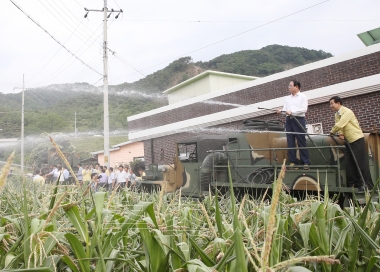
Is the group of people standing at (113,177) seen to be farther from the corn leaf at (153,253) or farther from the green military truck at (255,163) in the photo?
the corn leaf at (153,253)

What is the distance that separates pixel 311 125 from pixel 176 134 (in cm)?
754

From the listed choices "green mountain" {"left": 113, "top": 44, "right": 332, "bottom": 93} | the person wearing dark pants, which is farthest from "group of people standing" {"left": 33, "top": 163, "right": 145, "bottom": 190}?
"green mountain" {"left": 113, "top": 44, "right": 332, "bottom": 93}

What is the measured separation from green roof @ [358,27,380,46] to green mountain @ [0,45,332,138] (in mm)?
17058

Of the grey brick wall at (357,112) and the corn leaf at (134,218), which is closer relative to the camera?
the corn leaf at (134,218)

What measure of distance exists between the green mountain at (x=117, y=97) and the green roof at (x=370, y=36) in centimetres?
1706

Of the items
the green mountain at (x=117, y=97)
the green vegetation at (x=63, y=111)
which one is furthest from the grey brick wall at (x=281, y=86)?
the green vegetation at (x=63, y=111)

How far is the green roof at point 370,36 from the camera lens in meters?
16.1

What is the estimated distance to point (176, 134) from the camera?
19.8 m

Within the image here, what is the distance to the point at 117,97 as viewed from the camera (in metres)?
40.0

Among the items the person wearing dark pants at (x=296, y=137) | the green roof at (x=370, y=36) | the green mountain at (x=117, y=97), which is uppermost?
the green mountain at (x=117, y=97)

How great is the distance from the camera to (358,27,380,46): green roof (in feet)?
53.0

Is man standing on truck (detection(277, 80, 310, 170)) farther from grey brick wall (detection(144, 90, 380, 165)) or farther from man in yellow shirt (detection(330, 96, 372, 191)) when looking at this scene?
grey brick wall (detection(144, 90, 380, 165))

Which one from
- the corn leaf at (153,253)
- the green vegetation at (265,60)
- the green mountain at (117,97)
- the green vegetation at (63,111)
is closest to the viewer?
the corn leaf at (153,253)

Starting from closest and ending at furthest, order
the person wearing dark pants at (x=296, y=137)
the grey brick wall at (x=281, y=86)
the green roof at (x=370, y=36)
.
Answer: the person wearing dark pants at (x=296, y=137)
the grey brick wall at (x=281, y=86)
the green roof at (x=370, y=36)
